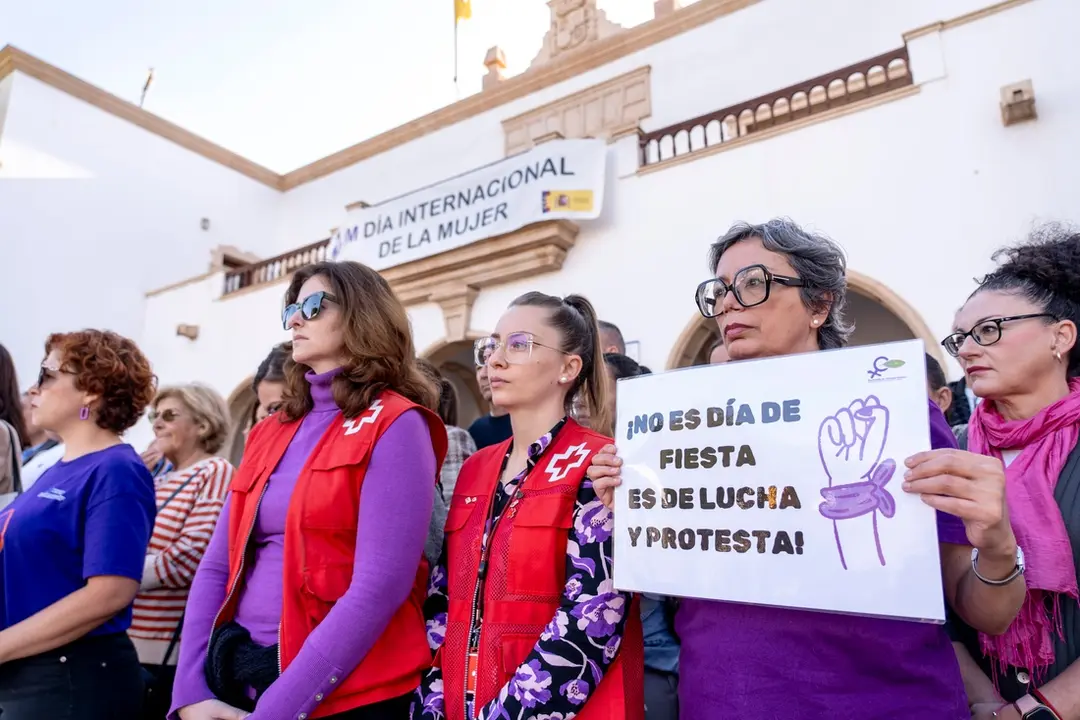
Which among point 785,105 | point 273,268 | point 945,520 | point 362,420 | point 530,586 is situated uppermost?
point 785,105

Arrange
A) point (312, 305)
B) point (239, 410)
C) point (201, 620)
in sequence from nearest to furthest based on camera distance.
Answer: point (201, 620)
point (312, 305)
point (239, 410)

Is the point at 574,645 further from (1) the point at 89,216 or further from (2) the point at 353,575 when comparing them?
(1) the point at 89,216

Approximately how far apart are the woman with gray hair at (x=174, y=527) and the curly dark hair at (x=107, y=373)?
16.2 inches

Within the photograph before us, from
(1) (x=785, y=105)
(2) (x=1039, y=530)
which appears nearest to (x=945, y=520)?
(2) (x=1039, y=530)

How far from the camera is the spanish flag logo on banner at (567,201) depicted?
7043 millimetres

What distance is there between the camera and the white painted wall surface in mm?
5199

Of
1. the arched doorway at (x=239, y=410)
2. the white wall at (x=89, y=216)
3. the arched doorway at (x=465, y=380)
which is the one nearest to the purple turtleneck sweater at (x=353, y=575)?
the arched doorway at (x=465, y=380)

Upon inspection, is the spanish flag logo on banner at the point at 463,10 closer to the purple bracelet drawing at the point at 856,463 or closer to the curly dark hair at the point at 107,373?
the curly dark hair at the point at 107,373

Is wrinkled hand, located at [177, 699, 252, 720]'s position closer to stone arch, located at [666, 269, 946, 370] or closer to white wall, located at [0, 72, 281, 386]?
stone arch, located at [666, 269, 946, 370]

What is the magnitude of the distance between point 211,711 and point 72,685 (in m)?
0.69

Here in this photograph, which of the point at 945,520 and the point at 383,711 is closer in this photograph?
the point at 945,520

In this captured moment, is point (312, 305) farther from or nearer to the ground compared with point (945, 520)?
farther from the ground

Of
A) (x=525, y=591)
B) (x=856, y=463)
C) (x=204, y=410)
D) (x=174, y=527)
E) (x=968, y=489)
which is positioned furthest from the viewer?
(x=204, y=410)

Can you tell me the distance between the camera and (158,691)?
233cm
